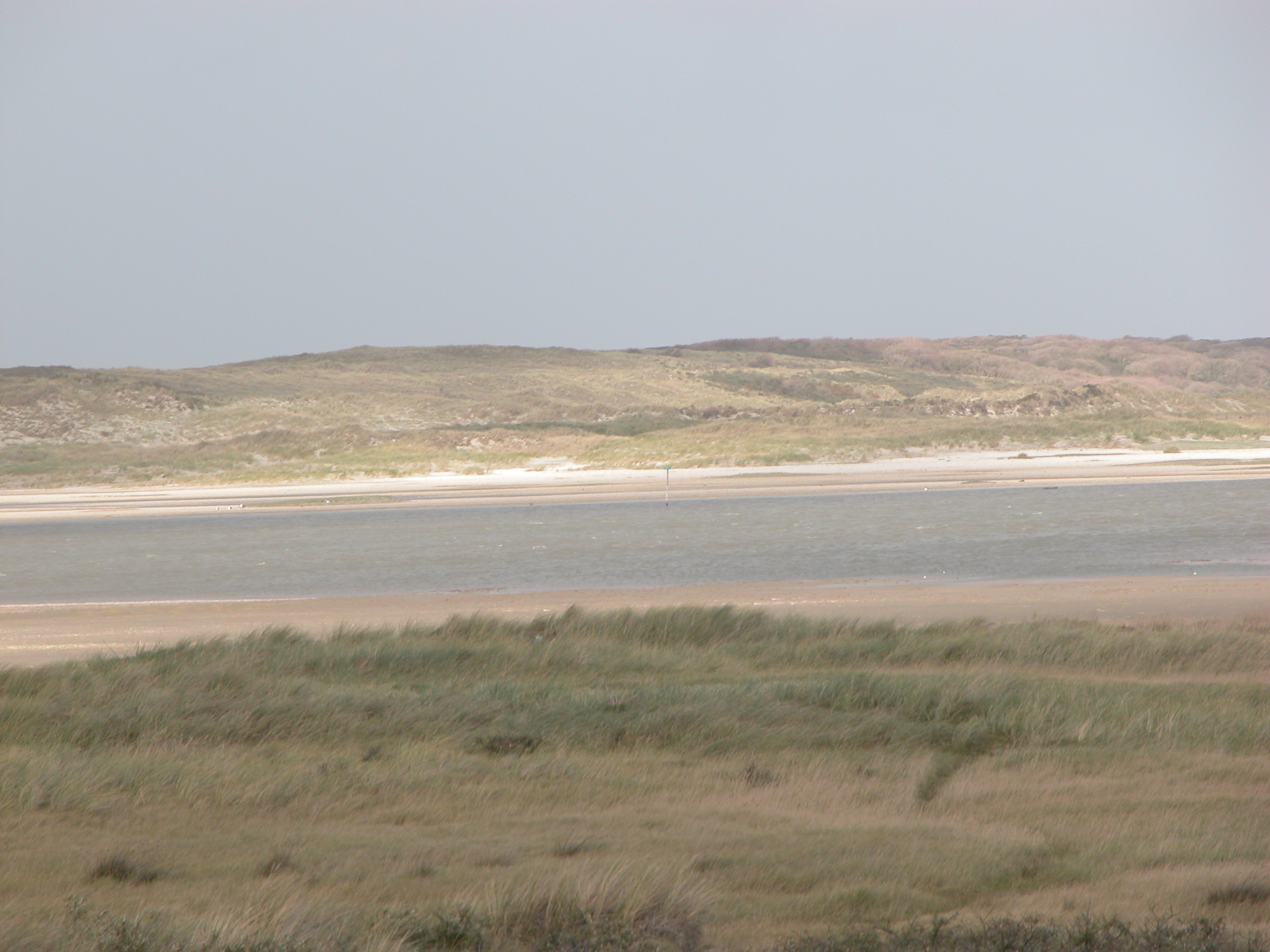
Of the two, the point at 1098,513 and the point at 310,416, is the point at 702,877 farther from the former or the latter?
the point at 310,416

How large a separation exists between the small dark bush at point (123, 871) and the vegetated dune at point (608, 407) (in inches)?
1637

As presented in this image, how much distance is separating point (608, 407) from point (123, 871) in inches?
3182

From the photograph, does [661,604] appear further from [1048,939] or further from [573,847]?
[1048,939]

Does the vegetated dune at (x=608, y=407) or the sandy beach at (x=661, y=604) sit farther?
the vegetated dune at (x=608, y=407)

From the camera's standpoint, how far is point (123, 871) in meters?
4.93

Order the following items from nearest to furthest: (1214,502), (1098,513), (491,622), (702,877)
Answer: (702,877)
(491,622)
(1098,513)
(1214,502)

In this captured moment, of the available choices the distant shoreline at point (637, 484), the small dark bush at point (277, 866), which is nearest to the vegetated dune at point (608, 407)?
the distant shoreline at point (637, 484)

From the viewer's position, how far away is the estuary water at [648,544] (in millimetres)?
18375

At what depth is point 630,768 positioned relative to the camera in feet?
21.9

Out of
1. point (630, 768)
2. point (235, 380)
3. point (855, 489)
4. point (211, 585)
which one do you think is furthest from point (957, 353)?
point (630, 768)

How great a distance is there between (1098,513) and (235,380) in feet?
268

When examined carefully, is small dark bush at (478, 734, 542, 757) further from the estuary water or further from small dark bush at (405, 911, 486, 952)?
the estuary water

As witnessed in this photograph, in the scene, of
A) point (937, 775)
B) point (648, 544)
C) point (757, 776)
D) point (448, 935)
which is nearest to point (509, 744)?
point (757, 776)

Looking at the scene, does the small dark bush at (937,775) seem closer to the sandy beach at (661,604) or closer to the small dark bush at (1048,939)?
the small dark bush at (1048,939)
